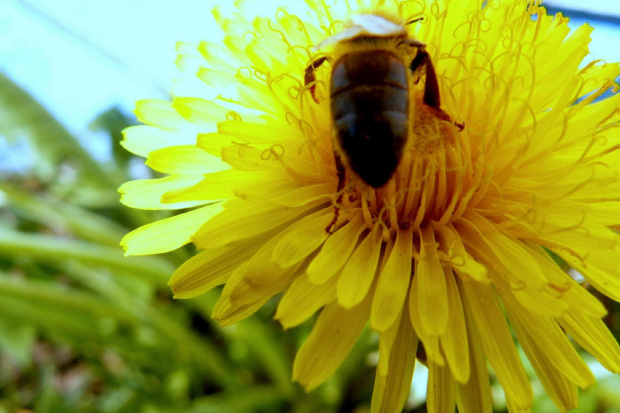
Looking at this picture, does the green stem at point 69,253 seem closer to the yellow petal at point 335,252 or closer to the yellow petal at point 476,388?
the yellow petal at point 335,252

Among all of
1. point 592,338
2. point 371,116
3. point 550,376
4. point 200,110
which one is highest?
point 371,116

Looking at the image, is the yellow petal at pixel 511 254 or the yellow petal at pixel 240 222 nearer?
the yellow petal at pixel 511 254

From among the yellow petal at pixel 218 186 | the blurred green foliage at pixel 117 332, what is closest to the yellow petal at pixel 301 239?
the yellow petal at pixel 218 186

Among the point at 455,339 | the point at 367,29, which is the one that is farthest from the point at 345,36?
the point at 455,339

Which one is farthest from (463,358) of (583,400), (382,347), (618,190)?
(583,400)

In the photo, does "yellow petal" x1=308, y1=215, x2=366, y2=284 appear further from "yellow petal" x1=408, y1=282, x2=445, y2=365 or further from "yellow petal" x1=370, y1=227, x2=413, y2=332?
"yellow petal" x1=408, y1=282, x2=445, y2=365

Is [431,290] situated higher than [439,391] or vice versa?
[431,290]

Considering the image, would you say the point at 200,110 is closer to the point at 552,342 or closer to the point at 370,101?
the point at 370,101
